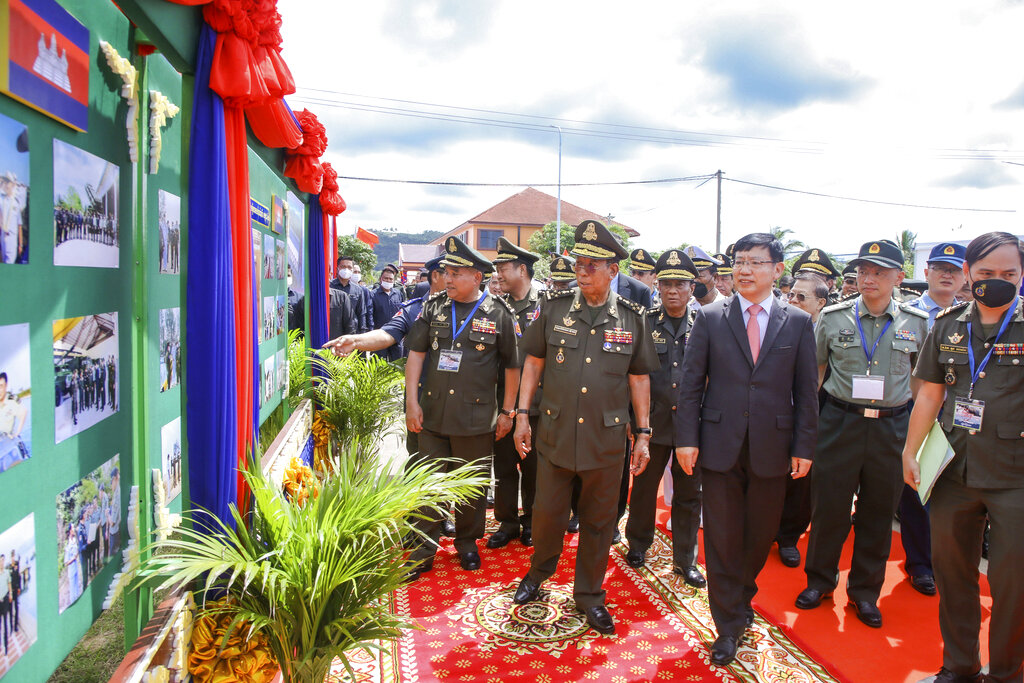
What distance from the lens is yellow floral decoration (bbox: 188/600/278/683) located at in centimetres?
238

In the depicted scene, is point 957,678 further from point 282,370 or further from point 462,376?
point 282,370

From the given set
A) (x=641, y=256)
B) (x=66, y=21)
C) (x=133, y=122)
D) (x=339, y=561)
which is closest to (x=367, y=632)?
(x=339, y=561)

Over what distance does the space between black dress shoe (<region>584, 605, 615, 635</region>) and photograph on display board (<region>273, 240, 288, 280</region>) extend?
3849mm

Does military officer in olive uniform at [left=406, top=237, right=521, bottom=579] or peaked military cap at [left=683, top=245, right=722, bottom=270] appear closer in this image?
military officer in olive uniform at [left=406, top=237, right=521, bottom=579]

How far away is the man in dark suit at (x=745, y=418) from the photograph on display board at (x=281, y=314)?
3.75 meters

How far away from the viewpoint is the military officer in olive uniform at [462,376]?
403 centimetres

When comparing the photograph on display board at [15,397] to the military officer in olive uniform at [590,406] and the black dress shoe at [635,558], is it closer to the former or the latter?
the military officer in olive uniform at [590,406]

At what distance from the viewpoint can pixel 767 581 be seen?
4.06 metres

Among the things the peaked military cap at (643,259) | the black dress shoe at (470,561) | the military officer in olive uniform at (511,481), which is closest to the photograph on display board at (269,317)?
the military officer in olive uniform at (511,481)

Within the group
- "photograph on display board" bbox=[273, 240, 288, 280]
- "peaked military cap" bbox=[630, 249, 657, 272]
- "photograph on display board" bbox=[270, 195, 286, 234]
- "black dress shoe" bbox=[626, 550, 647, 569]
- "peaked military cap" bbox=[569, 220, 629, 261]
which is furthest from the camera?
"peaked military cap" bbox=[630, 249, 657, 272]

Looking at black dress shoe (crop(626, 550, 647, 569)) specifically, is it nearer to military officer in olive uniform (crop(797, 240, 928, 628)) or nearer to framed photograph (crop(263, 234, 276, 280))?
military officer in olive uniform (crop(797, 240, 928, 628))

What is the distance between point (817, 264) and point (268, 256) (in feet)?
14.1

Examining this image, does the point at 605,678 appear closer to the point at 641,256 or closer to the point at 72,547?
the point at 72,547

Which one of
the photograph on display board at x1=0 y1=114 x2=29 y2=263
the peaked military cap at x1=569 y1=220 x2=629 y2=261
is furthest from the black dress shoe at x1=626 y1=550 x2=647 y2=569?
the photograph on display board at x1=0 y1=114 x2=29 y2=263
